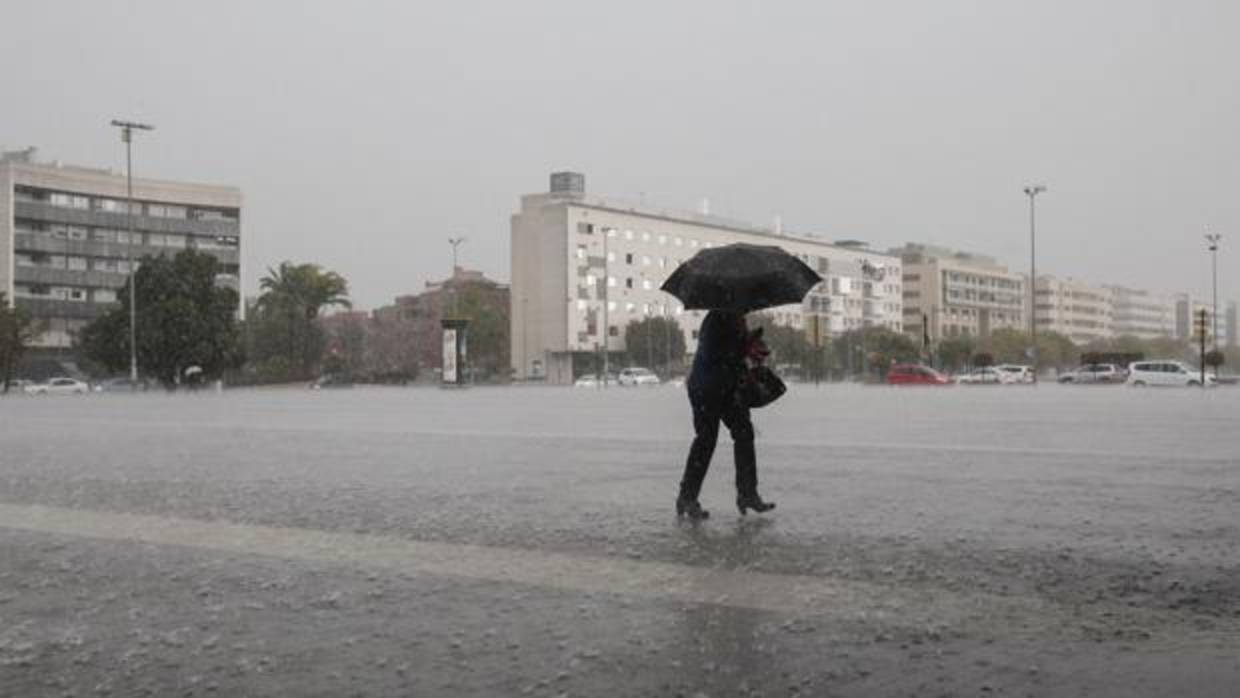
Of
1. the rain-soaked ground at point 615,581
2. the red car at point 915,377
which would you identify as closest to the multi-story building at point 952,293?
the red car at point 915,377

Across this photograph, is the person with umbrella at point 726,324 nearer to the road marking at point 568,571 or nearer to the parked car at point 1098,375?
the road marking at point 568,571

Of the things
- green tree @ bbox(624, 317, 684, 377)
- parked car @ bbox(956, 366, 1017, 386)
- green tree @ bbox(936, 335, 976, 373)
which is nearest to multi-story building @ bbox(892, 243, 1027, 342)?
green tree @ bbox(936, 335, 976, 373)

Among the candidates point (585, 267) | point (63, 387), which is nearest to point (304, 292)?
point (63, 387)

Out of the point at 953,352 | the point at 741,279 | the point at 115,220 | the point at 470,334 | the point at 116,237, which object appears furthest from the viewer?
the point at 470,334

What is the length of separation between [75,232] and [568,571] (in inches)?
4097

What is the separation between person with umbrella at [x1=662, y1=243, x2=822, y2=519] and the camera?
739 cm

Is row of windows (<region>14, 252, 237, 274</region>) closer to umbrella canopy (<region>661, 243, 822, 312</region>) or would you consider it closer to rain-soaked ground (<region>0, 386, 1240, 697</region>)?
rain-soaked ground (<region>0, 386, 1240, 697</region>)

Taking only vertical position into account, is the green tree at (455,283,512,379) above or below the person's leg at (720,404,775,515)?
above

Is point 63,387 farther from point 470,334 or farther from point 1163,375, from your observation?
point 1163,375

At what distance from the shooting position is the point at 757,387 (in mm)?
7559

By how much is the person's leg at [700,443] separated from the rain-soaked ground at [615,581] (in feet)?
0.94

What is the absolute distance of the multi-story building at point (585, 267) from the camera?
110000mm

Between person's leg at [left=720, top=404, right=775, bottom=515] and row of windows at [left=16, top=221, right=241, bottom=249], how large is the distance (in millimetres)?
95128

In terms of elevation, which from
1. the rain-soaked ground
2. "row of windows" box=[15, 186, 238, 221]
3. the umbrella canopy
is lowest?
the rain-soaked ground
